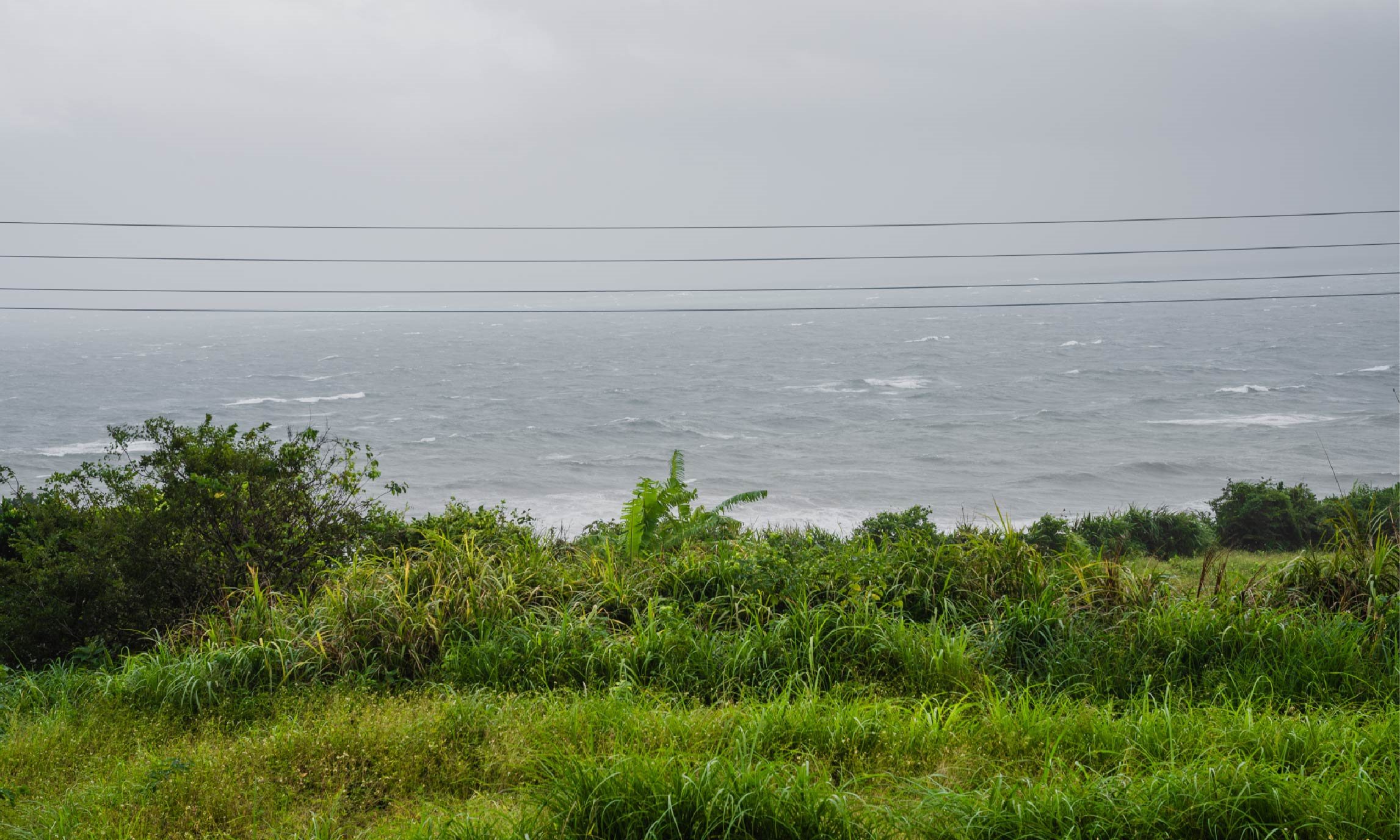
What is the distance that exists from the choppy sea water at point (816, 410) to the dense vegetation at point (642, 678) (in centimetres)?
723

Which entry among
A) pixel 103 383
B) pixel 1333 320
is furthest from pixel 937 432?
pixel 1333 320

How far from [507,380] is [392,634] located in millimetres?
87251

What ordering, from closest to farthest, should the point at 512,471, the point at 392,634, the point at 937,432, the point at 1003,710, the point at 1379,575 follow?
the point at 1003,710 → the point at 392,634 → the point at 1379,575 → the point at 512,471 → the point at 937,432

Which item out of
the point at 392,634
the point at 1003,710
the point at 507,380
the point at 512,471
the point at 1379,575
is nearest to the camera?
the point at 1003,710

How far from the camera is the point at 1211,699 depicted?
4.99 meters

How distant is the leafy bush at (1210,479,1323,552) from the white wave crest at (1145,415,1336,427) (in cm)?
4406

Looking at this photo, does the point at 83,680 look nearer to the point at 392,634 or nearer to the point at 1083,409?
the point at 392,634

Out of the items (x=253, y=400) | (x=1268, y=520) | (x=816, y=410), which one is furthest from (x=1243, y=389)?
(x=253, y=400)

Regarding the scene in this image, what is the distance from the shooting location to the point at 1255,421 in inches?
2359

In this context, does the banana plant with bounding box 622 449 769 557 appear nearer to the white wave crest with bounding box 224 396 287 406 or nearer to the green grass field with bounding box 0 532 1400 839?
the green grass field with bounding box 0 532 1400 839

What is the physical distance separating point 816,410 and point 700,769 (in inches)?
2572

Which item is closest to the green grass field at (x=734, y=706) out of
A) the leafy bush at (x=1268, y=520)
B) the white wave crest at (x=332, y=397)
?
the leafy bush at (x=1268, y=520)

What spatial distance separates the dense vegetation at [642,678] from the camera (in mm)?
3547

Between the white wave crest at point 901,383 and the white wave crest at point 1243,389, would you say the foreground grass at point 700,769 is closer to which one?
the white wave crest at point 901,383
